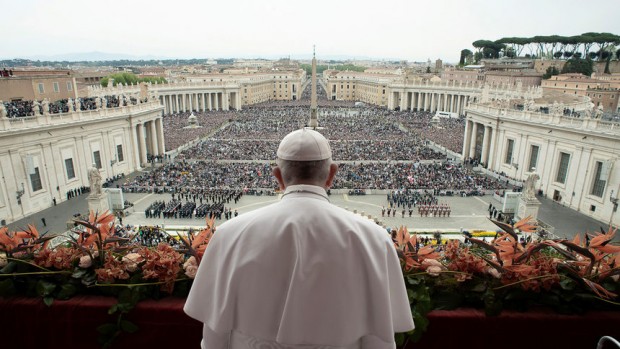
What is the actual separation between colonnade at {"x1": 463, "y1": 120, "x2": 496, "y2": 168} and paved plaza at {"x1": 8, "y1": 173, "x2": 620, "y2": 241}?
31.2 feet

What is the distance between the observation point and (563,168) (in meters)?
27.8

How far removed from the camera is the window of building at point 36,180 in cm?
2425

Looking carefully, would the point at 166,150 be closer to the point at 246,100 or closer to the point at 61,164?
the point at 61,164

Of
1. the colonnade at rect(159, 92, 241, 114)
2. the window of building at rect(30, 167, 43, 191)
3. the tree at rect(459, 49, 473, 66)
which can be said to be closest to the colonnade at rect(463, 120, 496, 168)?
the window of building at rect(30, 167, 43, 191)

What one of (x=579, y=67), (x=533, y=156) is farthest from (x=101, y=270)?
(x=579, y=67)

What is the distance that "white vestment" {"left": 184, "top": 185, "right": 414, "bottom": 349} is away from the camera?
1886 mm

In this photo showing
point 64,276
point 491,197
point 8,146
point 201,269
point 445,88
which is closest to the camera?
point 201,269

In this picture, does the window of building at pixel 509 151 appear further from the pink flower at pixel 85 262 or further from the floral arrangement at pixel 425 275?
the pink flower at pixel 85 262

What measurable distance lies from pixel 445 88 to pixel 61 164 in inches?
2754

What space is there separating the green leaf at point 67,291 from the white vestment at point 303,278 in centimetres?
243

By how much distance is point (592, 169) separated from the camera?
25109mm

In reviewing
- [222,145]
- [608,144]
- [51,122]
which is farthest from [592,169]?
[51,122]

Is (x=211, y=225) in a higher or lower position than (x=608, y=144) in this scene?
higher

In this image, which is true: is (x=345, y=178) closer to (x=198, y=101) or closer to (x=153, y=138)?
(x=153, y=138)
